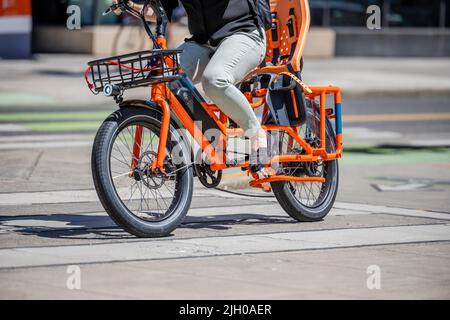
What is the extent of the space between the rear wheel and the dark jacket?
0.89 metres

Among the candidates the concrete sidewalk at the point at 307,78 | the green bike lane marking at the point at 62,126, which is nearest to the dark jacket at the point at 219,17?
the green bike lane marking at the point at 62,126

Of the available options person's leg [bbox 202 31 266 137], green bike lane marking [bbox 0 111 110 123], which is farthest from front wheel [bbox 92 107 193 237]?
green bike lane marking [bbox 0 111 110 123]

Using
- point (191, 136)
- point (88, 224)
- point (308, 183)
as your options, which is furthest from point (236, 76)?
point (88, 224)

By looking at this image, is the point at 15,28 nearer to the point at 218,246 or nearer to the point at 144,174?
the point at 144,174

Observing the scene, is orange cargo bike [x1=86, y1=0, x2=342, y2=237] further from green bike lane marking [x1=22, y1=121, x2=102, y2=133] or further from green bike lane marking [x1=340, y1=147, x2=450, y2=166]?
green bike lane marking [x1=22, y1=121, x2=102, y2=133]

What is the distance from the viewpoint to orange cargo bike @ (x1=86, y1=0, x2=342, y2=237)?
6695 mm

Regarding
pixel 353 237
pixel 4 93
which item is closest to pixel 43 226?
pixel 353 237

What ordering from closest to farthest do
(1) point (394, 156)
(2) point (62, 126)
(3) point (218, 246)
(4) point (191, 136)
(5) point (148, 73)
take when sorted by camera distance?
(3) point (218, 246), (5) point (148, 73), (4) point (191, 136), (1) point (394, 156), (2) point (62, 126)

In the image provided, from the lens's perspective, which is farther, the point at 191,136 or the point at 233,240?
the point at 191,136

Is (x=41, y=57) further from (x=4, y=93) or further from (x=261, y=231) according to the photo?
(x=261, y=231)

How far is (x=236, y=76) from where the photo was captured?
7043 mm

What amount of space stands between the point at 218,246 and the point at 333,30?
19849mm

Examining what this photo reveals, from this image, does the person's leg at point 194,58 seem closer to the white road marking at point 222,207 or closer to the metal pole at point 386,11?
the white road marking at point 222,207
